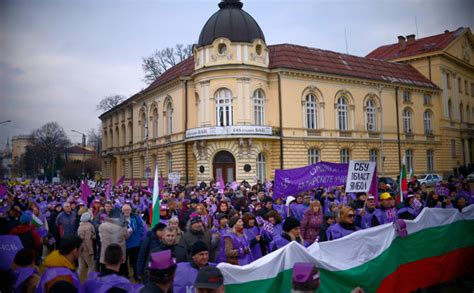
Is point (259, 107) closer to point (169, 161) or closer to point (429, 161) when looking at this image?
point (169, 161)

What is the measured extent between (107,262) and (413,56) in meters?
50.8

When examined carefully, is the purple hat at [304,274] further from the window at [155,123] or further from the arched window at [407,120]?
the arched window at [407,120]

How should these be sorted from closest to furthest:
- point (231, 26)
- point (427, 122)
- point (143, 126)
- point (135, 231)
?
1. point (135, 231)
2. point (231, 26)
3. point (427, 122)
4. point (143, 126)

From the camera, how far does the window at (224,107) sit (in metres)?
34.0

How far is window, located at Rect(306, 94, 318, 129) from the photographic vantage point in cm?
3675

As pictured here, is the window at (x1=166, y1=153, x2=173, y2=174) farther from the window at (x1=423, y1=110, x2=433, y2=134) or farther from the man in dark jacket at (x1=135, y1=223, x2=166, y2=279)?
the man in dark jacket at (x1=135, y1=223, x2=166, y2=279)

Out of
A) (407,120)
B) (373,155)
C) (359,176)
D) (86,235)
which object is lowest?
(86,235)

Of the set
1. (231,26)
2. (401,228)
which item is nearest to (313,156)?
(231,26)

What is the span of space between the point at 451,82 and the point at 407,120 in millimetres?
9363

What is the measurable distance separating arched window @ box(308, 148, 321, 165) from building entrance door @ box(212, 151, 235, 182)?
7.11 meters

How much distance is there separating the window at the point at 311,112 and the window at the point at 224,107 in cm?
721

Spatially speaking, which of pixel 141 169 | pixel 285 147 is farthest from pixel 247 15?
pixel 141 169

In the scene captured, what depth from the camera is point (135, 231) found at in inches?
359

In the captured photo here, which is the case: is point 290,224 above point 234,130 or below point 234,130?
below
